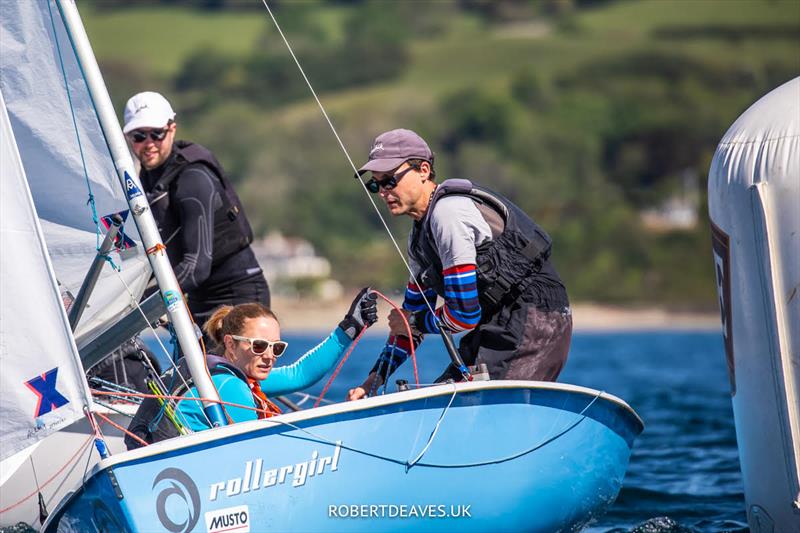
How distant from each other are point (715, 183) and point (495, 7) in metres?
111

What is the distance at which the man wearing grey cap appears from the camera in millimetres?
4852

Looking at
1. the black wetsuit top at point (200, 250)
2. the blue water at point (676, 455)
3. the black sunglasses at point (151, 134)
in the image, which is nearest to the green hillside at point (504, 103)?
the blue water at point (676, 455)

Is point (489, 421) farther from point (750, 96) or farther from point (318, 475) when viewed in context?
point (750, 96)

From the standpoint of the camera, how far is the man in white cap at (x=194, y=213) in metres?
5.99

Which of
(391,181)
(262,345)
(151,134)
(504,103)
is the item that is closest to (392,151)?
(391,181)

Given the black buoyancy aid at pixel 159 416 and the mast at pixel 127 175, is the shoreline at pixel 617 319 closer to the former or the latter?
the mast at pixel 127 175

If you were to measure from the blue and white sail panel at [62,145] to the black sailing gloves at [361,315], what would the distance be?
0.93 m

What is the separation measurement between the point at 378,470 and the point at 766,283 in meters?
1.60

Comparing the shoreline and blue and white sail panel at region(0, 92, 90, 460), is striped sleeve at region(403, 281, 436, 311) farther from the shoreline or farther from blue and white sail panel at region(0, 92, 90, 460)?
the shoreline

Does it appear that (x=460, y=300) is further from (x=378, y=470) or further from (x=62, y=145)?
(x=62, y=145)

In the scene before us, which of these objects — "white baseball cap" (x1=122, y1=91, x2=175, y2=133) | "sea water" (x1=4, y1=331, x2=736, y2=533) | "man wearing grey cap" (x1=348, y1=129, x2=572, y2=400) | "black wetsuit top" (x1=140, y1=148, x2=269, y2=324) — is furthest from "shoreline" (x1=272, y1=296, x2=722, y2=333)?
"man wearing grey cap" (x1=348, y1=129, x2=572, y2=400)

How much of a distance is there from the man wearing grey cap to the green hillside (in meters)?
58.1

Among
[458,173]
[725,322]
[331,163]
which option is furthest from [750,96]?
[725,322]

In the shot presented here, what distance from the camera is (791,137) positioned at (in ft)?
15.7
